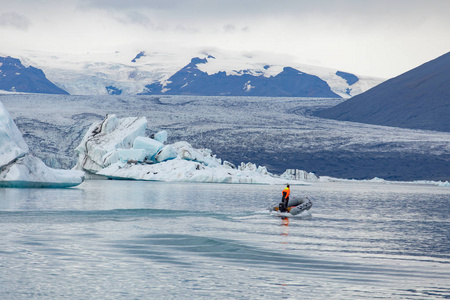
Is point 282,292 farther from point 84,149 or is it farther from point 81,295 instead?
point 84,149

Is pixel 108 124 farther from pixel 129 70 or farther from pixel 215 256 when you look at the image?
pixel 129 70

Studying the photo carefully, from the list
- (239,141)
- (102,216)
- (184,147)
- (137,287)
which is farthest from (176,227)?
(239,141)

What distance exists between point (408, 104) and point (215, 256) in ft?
330

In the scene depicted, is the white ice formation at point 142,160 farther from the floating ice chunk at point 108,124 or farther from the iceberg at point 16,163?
the iceberg at point 16,163

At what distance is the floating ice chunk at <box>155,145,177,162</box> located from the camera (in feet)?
136

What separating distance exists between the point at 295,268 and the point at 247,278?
122cm

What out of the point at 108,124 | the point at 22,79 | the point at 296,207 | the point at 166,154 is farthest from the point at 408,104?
the point at 22,79

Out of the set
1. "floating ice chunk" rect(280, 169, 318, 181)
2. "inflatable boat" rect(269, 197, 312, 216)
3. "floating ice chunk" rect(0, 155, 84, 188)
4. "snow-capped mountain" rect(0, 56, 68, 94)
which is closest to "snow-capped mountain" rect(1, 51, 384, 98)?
"snow-capped mountain" rect(0, 56, 68, 94)

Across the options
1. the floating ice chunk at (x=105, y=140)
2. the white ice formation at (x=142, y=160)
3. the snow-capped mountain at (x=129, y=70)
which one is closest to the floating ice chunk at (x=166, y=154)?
the white ice formation at (x=142, y=160)

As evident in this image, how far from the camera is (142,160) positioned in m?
42.0

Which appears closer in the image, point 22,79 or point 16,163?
point 16,163

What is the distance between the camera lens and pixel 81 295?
23.8 ft

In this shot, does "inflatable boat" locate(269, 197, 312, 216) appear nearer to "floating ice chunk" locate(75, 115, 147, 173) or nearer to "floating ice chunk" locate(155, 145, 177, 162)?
"floating ice chunk" locate(155, 145, 177, 162)

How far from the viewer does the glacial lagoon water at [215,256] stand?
774 cm
